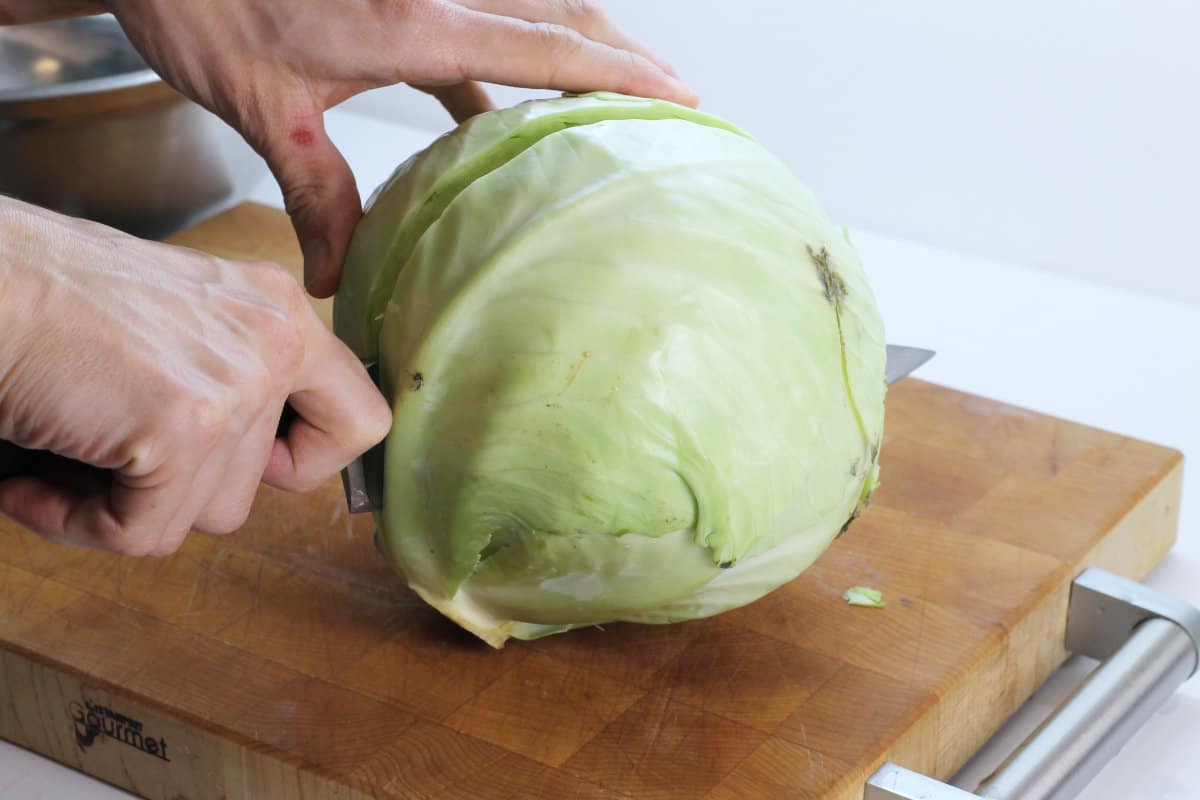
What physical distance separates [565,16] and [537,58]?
0.60 ft

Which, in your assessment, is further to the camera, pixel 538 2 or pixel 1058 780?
pixel 538 2

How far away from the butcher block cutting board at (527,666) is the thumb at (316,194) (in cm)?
33

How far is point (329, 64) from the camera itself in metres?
1.57

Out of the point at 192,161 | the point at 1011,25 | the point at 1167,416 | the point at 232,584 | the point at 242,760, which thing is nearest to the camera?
the point at 242,760

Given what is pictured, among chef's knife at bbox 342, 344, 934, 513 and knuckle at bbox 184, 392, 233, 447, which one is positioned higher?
knuckle at bbox 184, 392, 233, 447

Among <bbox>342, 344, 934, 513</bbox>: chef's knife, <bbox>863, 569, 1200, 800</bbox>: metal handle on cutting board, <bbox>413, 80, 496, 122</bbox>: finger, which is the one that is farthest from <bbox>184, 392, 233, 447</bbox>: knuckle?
<bbox>413, 80, 496, 122</bbox>: finger

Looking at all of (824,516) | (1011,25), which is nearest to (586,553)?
(824,516)

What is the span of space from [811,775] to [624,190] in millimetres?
556

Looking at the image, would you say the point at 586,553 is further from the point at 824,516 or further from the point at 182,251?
the point at 182,251

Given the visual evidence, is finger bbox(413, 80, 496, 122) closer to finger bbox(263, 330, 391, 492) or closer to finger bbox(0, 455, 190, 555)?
finger bbox(263, 330, 391, 492)

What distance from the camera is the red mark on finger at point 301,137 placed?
1579mm

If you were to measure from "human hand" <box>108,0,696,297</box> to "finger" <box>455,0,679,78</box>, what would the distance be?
1.5 inches

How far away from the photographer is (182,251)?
4.08 feet

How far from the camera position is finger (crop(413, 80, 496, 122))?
1858 mm
